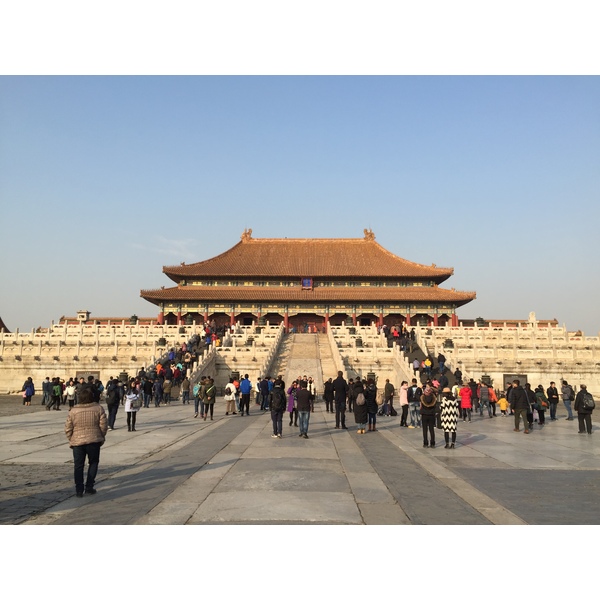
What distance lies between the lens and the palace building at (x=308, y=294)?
45250mm

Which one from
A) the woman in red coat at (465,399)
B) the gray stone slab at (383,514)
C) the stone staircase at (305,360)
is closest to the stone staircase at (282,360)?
the stone staircase at (305,360)

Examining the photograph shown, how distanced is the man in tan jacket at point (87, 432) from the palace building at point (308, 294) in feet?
121

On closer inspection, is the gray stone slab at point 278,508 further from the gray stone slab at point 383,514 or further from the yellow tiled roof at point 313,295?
the yellow tiled roof at point 313,295

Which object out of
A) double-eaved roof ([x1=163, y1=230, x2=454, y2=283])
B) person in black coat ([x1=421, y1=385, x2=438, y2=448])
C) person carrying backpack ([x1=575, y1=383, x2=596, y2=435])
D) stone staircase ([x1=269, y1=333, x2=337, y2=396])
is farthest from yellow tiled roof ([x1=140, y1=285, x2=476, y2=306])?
person in black coat ([x1=421, y1=385, x2=438, y2=448])

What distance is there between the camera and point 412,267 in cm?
4878

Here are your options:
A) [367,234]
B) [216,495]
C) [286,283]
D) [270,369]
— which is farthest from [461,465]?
[367,234]

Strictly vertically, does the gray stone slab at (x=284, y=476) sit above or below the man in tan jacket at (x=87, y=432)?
below

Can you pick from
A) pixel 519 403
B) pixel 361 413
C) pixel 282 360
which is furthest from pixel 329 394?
pixel 282 360

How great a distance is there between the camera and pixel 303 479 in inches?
259

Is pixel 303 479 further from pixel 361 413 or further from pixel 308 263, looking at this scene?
pixel 308 263

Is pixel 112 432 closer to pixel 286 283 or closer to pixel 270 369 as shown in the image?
pixel 270 369

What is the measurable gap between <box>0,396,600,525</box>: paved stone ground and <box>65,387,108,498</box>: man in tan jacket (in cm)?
37

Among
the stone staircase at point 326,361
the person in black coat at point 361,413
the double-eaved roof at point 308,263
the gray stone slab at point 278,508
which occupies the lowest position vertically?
the gray stone slab at point 278,508

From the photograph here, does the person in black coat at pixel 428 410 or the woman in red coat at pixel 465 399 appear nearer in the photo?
the person in black coat at pixel 428 410
